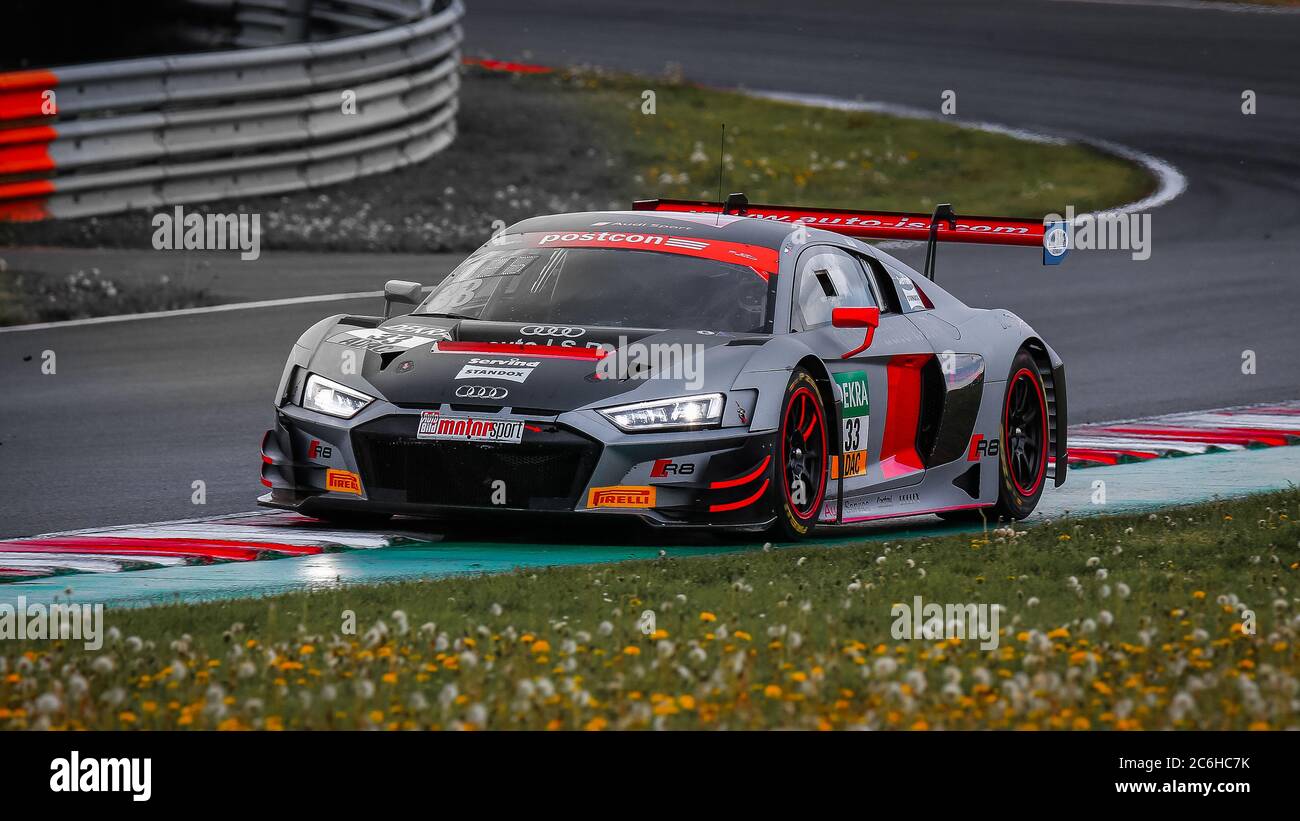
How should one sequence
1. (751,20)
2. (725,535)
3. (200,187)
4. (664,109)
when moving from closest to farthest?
(725,535)
(200,187)
(664,109)
(751,20)

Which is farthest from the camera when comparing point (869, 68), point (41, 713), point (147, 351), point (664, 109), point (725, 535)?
point (869, 68)

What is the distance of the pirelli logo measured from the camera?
29.4 ft

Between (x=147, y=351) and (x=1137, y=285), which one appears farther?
(x=1137, y=285)

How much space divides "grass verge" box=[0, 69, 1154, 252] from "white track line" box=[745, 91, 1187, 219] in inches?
9.7

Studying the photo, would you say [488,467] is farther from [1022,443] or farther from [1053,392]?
[1053,392]

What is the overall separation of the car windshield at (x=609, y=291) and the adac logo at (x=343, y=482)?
1112 mm

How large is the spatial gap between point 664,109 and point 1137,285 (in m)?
8.63

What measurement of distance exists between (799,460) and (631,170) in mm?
13320

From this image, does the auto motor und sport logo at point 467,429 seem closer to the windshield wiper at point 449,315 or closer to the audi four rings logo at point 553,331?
the audi four rings logo at point 553,331

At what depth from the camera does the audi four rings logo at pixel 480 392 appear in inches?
353

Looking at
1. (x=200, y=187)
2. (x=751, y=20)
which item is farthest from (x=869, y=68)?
(x=200, y=187)

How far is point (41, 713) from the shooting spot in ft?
18.6
